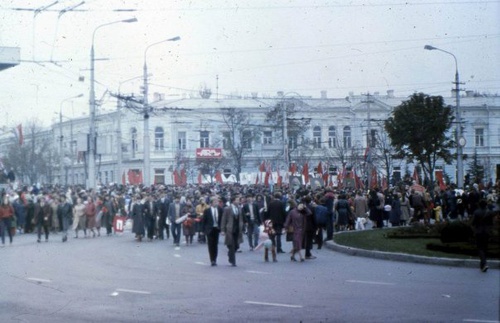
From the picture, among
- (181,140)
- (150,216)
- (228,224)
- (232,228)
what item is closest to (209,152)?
(181,140)

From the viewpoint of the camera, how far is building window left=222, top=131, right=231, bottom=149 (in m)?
63.9

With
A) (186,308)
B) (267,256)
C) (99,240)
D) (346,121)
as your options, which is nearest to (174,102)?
(346,121)

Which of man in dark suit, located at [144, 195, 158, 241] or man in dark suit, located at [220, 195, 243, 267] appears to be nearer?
man in dark suit, located at [220, 195, 243, 267]

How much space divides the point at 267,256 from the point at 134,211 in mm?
10702

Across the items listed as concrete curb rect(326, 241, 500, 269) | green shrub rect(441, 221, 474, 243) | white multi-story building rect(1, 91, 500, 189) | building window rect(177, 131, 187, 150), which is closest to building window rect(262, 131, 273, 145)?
white multi-story building rect(1, 91, 500, 189)

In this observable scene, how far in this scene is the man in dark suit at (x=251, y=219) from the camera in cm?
2708

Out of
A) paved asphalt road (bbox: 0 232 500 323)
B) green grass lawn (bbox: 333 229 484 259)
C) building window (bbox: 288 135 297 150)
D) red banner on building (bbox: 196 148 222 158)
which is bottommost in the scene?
paved asphalt road (bbox: 0 232 500 323)

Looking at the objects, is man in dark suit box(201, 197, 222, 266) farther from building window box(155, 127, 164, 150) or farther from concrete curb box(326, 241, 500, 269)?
building window box(155, 127, 164, 150)

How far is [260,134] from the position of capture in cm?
6353

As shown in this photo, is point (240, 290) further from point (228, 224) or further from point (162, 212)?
point (162, 212)

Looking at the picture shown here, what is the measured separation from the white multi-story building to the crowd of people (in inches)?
520

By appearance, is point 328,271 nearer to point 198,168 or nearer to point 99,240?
point 99,240

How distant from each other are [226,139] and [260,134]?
9.54ft

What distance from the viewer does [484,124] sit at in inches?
1908
